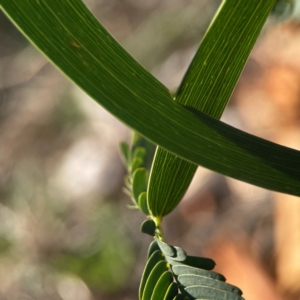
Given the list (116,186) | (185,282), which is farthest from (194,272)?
A: (116,186)

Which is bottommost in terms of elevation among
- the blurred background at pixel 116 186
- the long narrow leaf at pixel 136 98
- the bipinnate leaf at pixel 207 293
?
the bipinnate leaf at pixel 207 293

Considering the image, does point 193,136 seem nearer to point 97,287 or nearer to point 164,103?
point 164,103

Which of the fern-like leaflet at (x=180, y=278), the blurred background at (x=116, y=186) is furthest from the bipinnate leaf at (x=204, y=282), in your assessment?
the blurred background at (x=116, y=186)

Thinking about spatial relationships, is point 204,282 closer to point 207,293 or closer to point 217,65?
point 207,293

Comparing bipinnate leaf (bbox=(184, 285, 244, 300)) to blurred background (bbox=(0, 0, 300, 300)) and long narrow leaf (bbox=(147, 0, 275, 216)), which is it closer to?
long narrow leaf (bbox=(147, 0, 275, 216))

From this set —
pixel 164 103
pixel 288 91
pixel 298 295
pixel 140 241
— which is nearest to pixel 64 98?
pixel 140 241

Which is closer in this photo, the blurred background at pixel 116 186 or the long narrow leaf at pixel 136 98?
the long narrow leaf at pixel 136 98

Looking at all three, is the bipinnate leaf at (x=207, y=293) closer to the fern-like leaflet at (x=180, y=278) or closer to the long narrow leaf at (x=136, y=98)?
the fern-like leaflet at (x=180, y=278)

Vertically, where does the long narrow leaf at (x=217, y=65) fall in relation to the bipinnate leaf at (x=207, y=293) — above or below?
above
